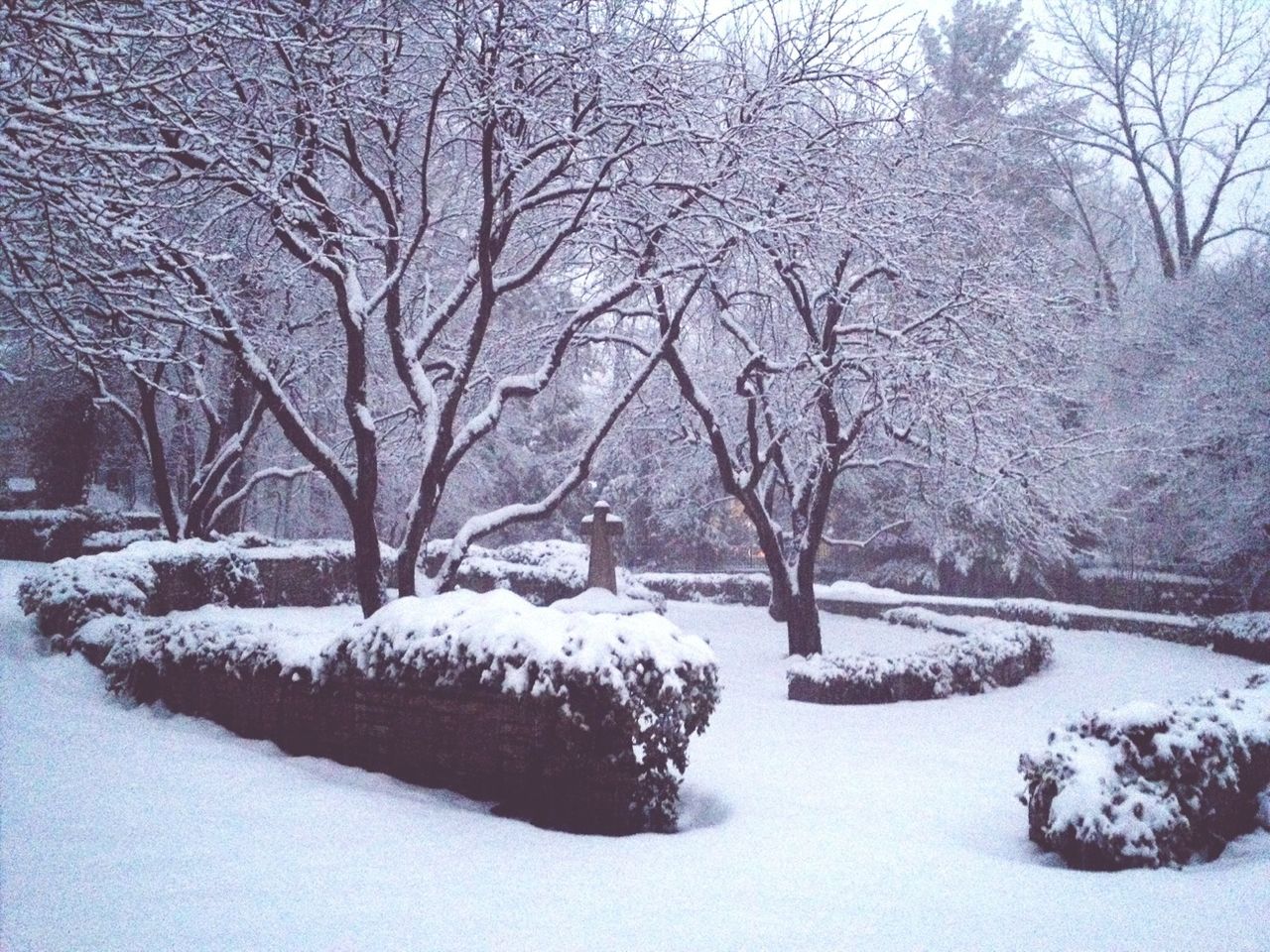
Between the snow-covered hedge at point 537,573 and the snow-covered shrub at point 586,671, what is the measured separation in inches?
475

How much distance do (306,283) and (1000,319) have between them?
10.9 metres

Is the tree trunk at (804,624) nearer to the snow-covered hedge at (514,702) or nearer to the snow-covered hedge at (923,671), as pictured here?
the snow-covered hedge at (923,671)

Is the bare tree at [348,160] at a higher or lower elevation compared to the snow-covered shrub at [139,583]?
higher

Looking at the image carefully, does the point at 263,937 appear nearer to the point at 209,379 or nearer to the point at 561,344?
the point at 561,344

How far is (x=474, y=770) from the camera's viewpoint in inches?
220

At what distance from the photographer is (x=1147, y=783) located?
504 centimetres

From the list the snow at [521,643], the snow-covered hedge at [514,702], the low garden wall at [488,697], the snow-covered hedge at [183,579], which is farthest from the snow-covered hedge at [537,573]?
the snow at [521,643]

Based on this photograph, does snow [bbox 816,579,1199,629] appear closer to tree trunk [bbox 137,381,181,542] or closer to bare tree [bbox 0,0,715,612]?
bare tree [bbox 0,0,715,612]

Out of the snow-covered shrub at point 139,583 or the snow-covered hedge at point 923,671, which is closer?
the snow-covered shrub at point 139,583

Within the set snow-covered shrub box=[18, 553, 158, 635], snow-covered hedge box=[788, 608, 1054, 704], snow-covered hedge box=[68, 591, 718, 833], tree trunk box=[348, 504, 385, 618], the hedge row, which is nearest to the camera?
snow-covered hedge box=[68, 591, 718, 833]

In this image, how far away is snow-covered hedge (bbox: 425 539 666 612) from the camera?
62.0 feet

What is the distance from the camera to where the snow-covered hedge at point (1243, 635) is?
1557cm

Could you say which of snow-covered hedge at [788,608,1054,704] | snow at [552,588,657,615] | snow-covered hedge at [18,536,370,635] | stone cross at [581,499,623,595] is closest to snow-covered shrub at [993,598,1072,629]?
snow-covered hedge at [788,608,1054,704]

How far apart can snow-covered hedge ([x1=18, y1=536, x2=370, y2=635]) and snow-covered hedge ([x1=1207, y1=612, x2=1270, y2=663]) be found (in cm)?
1704
